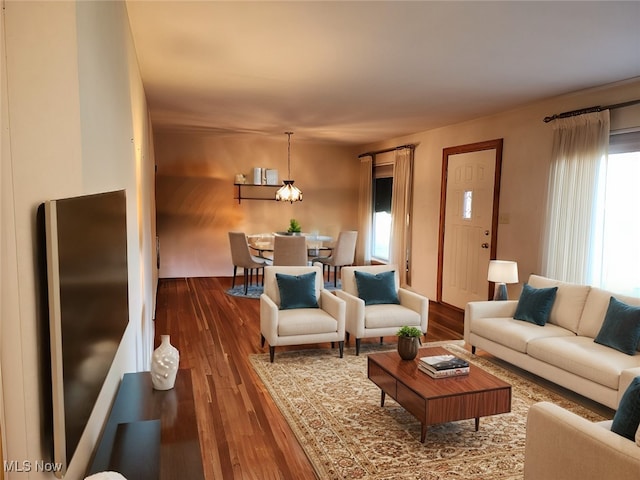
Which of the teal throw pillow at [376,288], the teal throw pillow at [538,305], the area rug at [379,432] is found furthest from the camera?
the teal throw pillow at [376,288]

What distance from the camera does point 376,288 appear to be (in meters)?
4.65

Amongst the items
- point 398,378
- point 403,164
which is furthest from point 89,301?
point 403,164

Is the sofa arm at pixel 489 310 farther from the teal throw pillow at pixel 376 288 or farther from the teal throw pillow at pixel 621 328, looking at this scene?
the teal throw pillow at pixel 621 328

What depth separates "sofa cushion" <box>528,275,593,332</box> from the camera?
3865 mm

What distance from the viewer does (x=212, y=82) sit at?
422 centimetres

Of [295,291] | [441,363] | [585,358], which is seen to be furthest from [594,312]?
[295,291]

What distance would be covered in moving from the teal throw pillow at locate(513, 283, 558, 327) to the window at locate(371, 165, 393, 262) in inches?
164

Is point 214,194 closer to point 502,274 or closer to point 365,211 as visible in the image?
point 365,211

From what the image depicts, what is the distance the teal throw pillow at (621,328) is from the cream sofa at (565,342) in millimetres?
53

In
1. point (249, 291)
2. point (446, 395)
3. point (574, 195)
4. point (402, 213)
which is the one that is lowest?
point (249, 291)

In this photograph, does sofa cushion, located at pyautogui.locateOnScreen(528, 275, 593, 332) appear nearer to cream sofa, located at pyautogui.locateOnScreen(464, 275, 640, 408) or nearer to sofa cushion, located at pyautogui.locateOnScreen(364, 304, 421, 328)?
cream sofa, located at pyautogui.locateOnScreen(464, 275, 640, 408)

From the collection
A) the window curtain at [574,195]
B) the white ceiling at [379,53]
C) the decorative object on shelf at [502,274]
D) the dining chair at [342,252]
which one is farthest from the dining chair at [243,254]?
the window curtain at [574,195]

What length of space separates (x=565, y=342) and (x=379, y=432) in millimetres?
1761

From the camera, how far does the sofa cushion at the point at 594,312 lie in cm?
364
